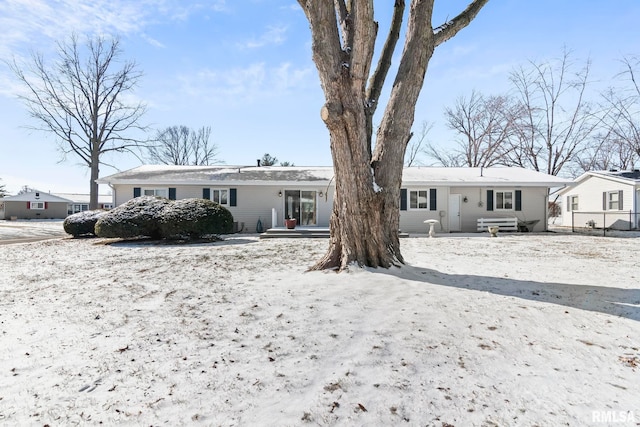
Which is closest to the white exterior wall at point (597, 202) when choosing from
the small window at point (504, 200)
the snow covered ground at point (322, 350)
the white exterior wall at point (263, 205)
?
the small window at point (504, 200)

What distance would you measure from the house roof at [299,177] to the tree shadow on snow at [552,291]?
1006 centimetres

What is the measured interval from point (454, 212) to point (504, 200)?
259 centimetres

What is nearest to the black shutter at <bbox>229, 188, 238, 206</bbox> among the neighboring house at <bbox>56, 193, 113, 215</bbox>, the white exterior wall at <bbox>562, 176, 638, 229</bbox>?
the white exterior wall at <bbox>562, 176, 638, 229</bbox>

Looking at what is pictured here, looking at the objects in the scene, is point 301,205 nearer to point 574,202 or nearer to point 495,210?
point 495,210

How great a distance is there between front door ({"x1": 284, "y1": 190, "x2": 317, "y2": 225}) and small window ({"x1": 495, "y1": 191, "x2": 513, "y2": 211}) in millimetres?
9093

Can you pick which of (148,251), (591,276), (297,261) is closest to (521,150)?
(591,276)

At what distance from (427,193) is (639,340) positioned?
42.2ft

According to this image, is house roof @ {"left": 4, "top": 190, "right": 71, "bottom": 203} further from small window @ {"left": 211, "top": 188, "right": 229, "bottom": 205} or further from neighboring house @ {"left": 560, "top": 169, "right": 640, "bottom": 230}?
neighboring house @ {"left": 560, "top": 169, "right": 640, "bottom": 230}

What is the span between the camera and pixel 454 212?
15523 mm

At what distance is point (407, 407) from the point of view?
77.4 inches

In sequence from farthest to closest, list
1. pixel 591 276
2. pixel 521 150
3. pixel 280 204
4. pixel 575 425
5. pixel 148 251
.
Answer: pixel 521 150 < pixel 280 204 < pixel 148 251 < pixel 591 276 < pixel 575 425

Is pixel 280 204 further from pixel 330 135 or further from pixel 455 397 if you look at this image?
pixel 455 397

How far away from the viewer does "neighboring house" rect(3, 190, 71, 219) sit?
115ft

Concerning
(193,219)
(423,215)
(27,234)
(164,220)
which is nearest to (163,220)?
(164,220)
